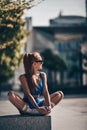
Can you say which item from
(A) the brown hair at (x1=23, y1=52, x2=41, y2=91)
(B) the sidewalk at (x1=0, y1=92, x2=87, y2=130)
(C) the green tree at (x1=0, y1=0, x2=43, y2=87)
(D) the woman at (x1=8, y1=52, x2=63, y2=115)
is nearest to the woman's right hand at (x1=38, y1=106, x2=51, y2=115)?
(D) the woman at (x1=8, y1=52, x2=63, y2=115)

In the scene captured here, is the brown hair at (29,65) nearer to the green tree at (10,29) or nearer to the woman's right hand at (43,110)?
the woman's right hand at (43,110)

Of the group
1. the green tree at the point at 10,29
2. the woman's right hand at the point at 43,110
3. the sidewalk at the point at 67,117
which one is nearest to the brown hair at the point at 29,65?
the woman's right hand at the point at 43,110

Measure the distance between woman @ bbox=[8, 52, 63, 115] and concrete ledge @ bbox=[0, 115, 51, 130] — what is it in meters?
0.17

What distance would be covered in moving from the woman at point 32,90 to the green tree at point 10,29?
9.58 feet

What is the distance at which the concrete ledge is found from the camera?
289 inches

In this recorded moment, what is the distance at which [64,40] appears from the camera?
6419 cm

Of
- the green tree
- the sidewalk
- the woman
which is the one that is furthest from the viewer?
the green tree

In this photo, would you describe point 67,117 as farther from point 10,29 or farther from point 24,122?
point 10,29

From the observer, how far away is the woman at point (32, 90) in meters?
7.51

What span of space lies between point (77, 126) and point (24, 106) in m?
2.29

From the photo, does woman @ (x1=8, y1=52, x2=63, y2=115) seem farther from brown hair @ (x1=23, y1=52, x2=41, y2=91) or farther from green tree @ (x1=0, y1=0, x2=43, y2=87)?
green tree @ (x1=0, y1=0, x2=43, y2=87)

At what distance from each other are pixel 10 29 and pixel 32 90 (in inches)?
571

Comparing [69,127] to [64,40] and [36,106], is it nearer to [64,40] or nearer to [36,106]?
[36,106]

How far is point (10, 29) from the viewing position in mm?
21891
